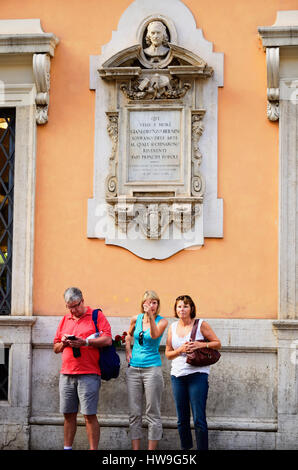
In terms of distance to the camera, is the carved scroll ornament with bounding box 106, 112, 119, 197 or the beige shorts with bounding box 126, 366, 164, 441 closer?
the beige shorts with bounding box 126, 366, 164, 441

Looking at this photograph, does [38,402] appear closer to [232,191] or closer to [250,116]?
[232,191]

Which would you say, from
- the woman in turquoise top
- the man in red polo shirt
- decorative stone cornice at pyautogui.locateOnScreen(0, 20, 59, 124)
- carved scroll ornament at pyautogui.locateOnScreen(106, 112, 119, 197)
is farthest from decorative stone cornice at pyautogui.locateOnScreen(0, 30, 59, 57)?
the woman in turquoise top

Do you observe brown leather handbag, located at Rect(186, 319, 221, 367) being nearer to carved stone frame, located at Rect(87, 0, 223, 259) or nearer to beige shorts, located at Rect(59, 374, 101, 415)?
beige shorts, located at Rect(59, 374, 101, 415)

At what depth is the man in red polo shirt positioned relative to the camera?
8141 mm

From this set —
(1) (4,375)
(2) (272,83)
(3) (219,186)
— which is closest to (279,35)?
(2) (272,83)

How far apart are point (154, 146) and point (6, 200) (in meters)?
1.71

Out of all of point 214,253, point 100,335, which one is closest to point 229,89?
point 214,253

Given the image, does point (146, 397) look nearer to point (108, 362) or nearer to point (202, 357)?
point (108, 362)

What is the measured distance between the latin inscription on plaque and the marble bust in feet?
1.99

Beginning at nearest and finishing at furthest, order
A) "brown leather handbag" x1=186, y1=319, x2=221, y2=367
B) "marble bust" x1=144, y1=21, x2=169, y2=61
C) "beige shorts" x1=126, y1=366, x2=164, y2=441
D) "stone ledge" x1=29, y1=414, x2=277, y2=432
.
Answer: "brown leather handbag" x1=186, y1=319, x2=221, y2=367 → "beige shorts" x1=126, y1=366, x2=164, y2=441 → "stone ledge" x1=29, y1=414, x2=277, y2=432 → "marble bust" x1=144, y1=21, x2=169, y2=61

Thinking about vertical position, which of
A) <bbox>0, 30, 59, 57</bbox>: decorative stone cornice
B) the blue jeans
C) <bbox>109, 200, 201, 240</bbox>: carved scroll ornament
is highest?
<bbox>0, 30, 59, 57</bbox>: decorative stone cornice

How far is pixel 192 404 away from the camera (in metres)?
8.00
